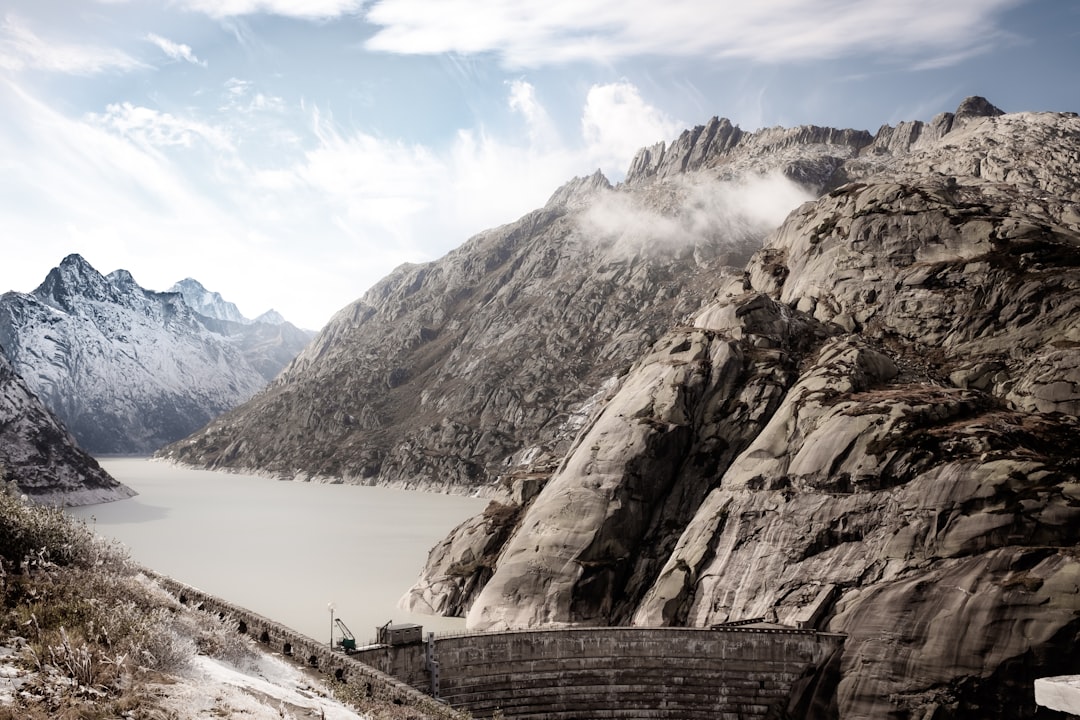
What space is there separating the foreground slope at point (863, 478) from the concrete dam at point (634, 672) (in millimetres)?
2622

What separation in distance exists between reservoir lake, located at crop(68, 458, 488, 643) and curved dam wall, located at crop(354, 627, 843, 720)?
572 inches

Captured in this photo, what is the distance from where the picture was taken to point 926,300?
6744 centimetres

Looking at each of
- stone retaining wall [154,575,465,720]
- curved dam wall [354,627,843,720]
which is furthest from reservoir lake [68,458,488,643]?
curved dam wall [354,627,843,720]

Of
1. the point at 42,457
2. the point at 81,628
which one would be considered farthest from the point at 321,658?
the point at 42,457

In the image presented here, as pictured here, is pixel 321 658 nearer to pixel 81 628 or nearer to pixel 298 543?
pixel 81 628

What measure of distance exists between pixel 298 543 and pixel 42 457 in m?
82.0

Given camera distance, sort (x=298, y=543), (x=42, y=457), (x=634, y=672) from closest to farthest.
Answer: (x=634, y=672), (x=298, y=543), (x=42, y=457)

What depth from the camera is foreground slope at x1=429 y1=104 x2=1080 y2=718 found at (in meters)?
43.5

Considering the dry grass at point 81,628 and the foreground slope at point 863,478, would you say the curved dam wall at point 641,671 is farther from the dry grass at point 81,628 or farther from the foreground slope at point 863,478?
the dry grass at point 81,628

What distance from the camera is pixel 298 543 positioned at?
329ft

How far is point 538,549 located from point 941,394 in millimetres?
28589

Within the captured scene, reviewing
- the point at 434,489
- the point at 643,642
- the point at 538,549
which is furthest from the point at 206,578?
the point at 434,489

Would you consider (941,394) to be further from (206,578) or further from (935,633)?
(206,578)

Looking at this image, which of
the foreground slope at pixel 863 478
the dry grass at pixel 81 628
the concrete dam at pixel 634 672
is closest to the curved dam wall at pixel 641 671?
the concrete dam at pixel 634 672
